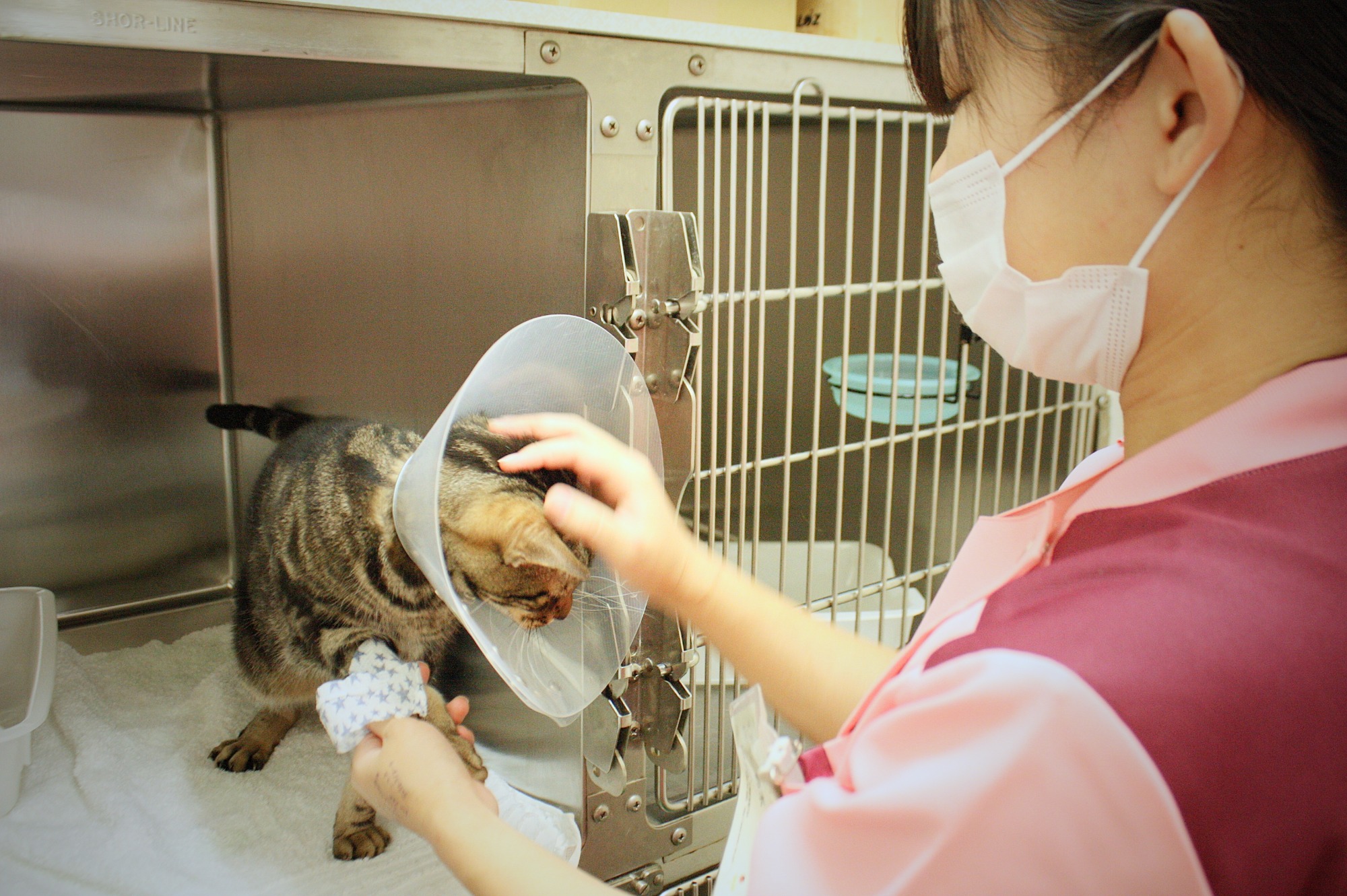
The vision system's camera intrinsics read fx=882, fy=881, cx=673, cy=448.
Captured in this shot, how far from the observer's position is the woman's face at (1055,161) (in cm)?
48

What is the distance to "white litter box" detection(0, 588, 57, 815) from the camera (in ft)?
2.70

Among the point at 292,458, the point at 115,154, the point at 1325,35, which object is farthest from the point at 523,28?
the point at 115,154

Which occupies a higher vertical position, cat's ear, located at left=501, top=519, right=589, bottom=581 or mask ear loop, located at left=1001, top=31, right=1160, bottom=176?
mask ear loop, located at left=1001, top=31, right=1160, bottom=176

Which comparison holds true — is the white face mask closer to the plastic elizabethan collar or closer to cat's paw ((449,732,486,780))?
the plastic elizabethan collar

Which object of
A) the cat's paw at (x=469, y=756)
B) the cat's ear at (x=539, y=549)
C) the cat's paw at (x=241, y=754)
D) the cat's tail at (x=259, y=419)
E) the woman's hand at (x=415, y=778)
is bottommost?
the cat's paw at (x=241, y=754)

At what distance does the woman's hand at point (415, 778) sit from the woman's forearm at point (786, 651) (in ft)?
0.69

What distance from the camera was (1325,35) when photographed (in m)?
0.42

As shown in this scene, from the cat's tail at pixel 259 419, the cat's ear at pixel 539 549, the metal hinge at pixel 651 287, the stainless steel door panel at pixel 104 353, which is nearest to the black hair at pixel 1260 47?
the metal hinge at pixel 651 287

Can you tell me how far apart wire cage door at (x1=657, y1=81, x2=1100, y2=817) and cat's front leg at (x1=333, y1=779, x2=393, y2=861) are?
29cm

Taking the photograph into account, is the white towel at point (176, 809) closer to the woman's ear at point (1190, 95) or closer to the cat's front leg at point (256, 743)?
the cat's front leg at point (256, 743)

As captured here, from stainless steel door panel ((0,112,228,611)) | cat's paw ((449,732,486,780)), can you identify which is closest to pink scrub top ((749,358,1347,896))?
cat's paw ((449,732,486,780))

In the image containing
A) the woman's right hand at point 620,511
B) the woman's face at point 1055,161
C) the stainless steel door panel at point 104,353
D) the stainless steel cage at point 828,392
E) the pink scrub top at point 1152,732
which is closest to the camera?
the pink scrub top at point 1152,732

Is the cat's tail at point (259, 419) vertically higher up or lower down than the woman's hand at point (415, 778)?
higher up

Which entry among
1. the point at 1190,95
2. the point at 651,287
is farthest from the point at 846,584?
the point at 1190,95
